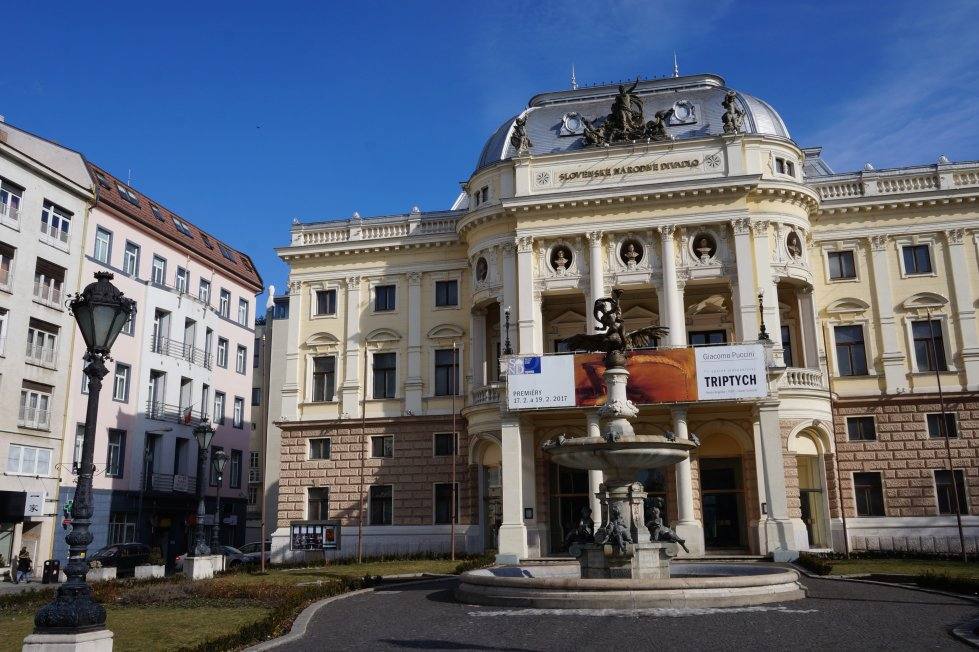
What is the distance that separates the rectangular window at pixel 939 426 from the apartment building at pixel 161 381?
111ft

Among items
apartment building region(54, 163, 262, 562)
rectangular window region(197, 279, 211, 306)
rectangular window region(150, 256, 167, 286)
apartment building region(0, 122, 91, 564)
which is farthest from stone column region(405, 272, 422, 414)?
rectangular window region(197, 279, 211, 306)

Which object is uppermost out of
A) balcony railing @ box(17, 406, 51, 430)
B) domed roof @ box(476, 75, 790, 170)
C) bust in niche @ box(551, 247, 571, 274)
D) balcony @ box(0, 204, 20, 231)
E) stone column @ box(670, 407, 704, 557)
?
domed roof @ box(476, 75, 790, 170)

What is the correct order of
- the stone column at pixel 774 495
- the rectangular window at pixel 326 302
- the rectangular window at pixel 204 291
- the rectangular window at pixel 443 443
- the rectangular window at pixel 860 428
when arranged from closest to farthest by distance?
the stone column at pixel 774 495, the rectangular window at pixel 860 428, the rectangular window at pixel 443 443, the rectangular window at pixel 326 302, the rectangular window at pixel 204 291

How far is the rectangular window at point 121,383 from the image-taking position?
44500 millimetres

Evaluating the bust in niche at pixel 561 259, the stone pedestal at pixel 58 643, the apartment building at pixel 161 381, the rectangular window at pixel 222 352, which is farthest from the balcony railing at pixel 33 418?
the stone pedestal at pixel 58 643

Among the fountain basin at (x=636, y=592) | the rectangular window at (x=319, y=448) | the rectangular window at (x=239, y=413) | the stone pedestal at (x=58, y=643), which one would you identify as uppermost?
the rectangular window at (x=239, y=413)

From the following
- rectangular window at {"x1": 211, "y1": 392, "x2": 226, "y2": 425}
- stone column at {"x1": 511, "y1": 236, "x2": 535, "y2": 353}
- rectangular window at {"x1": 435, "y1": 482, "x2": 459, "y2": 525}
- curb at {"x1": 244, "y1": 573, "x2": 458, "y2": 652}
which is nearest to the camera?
curb at {"x1": 244, "y1": 573, "x2": 458, "y2": 652}

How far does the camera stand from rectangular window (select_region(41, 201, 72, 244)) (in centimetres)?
4091

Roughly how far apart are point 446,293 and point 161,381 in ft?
58.2

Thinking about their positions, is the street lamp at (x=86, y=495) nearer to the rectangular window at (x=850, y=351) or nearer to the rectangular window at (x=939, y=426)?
the rectangular window at (x=850, y=351)

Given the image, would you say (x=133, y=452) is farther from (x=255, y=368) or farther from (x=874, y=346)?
(x=874, y=346)

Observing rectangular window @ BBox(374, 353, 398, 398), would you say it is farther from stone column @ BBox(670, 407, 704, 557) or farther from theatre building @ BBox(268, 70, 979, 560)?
stone column @ BBox(670, 407, 704, 557)

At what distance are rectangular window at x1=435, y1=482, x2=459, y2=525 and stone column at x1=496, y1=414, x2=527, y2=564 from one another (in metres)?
4.61

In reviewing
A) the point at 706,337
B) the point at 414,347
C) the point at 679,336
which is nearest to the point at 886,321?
the point at 706,337
